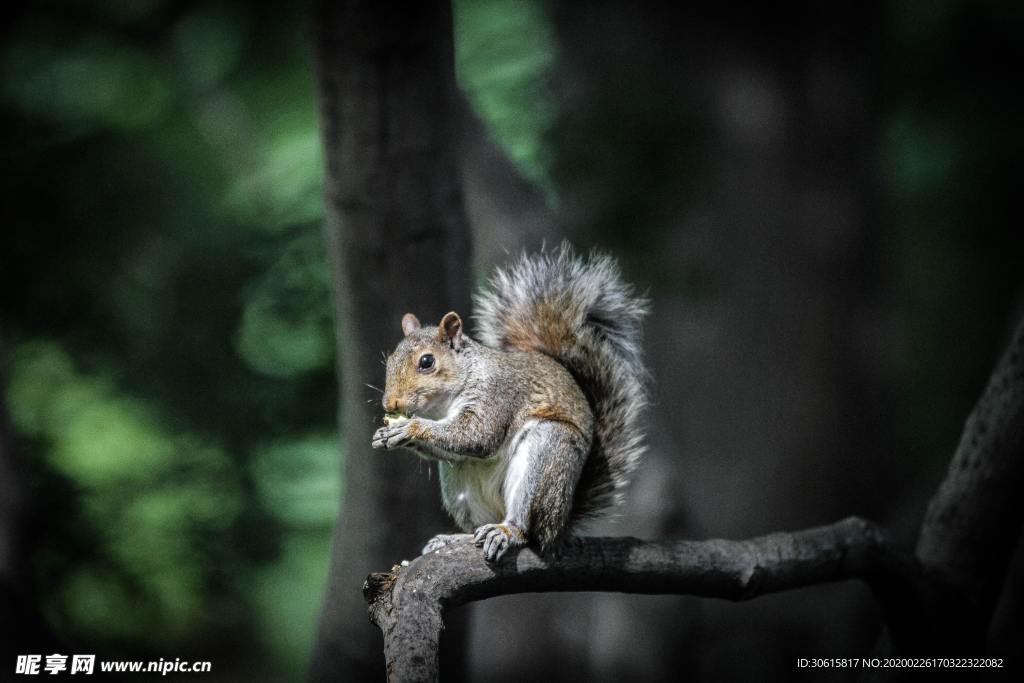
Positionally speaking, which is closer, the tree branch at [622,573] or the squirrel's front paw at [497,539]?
the tree branch at [622,573]

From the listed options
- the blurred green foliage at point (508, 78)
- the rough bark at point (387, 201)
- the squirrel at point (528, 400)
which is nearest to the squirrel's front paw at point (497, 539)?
the squirrel at point (528, 400)

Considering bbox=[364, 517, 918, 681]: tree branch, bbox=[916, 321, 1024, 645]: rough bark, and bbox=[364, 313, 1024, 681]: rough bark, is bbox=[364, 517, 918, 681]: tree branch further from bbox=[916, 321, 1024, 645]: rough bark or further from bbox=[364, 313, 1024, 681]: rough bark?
bbox=[916, 321, 1024, 645]: rough bark

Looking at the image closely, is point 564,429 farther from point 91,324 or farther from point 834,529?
point 91,324

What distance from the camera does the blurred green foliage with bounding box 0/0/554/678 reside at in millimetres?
2611

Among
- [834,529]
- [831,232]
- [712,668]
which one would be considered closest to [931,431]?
[831,232]

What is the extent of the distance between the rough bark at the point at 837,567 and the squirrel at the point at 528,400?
0.22 feet

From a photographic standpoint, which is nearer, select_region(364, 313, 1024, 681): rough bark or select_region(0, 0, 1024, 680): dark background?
select_region(364, 313, 1024, 681): rough bark

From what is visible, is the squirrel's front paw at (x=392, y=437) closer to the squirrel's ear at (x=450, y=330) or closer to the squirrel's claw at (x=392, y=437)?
the squirrel's claw at (x=392, y=437)

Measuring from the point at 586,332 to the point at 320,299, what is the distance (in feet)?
2.99

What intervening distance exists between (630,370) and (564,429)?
28 cm

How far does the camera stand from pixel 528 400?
146cm

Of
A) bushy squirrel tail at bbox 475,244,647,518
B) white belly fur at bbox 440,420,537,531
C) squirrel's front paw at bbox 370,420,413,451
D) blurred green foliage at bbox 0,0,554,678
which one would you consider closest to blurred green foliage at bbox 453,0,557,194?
blurred green foliage at bbox 0,0,554,678

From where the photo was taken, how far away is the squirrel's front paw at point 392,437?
1179 mm

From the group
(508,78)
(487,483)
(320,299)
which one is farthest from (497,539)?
(508,78)
